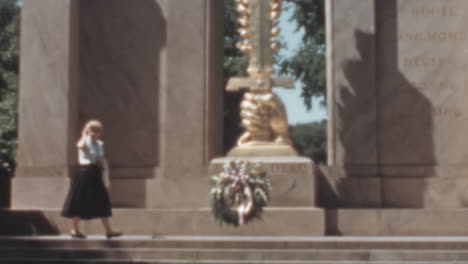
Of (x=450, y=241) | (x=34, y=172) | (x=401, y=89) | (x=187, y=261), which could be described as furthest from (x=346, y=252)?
(x=34, y=172)

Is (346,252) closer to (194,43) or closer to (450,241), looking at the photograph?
(450,241)

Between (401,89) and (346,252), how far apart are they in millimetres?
7077

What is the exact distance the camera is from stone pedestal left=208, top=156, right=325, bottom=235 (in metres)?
15.9

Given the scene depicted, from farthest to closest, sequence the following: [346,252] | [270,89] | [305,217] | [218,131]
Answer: [218,131] < [270,89] < [305,217] < [346,252]

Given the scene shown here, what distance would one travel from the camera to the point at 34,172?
59.1ft

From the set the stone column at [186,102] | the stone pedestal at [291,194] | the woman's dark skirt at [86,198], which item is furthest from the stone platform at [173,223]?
the woman's dark skirt at [86,198]

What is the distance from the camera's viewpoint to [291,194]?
1645cm

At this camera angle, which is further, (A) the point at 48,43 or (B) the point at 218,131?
Result: (B) the point at 218,131

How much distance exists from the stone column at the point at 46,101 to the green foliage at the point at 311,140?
122 ft

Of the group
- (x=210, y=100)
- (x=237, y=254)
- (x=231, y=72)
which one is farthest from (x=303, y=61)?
(x=237, y=254)

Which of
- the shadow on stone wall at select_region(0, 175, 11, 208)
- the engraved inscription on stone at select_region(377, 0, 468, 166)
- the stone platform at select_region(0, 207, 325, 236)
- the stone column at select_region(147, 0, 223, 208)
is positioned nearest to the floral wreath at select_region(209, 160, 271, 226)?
the stone platform at select_region(0, 207, 325, 236)

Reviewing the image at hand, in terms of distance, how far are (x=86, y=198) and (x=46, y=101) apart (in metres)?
5.07

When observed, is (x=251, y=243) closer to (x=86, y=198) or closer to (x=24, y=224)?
(x=86, y=198)

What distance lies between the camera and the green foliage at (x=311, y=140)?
57250 mm
